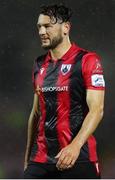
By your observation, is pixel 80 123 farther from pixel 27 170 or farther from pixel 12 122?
pixel 12 122

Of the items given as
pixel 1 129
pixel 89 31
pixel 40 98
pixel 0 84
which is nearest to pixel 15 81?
pixel 0 84

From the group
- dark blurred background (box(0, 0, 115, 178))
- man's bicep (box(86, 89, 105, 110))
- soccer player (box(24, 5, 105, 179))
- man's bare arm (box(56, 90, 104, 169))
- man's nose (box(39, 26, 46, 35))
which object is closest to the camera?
man's bare arm (box(56, 90, 104, 169))

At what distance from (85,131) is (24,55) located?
2410 millimetres

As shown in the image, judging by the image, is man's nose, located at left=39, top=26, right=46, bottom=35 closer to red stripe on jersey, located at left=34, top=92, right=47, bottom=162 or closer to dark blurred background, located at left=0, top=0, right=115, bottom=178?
red stripe on jersey, located at left=34, top=92, right=47, bottom=162

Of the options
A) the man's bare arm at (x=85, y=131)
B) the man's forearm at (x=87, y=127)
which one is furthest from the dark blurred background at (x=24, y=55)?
the man's forearm at (x=87, y=127)

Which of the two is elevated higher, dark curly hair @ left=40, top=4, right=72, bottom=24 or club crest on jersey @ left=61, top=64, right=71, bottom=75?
dark curly hair @ left=40, top=4, right=72, bottom=24

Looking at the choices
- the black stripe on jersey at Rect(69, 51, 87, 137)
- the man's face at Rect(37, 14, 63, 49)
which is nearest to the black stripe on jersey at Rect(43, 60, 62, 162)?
the black stripe on jersey at Rect(69, 51, 87, 137)

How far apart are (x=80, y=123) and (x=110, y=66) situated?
2.03 m

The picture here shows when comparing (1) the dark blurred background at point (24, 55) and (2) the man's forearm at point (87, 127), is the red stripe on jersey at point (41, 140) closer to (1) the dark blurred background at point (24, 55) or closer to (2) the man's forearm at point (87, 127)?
(2) the man's forearm at point (87, 127)

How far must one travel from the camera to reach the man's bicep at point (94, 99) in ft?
10.0

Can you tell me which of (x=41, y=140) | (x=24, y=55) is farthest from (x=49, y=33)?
(x=24, y=55)

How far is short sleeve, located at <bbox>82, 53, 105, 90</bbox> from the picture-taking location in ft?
10.3

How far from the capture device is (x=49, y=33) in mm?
3299

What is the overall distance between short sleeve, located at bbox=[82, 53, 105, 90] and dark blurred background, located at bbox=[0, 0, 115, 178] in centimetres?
190
